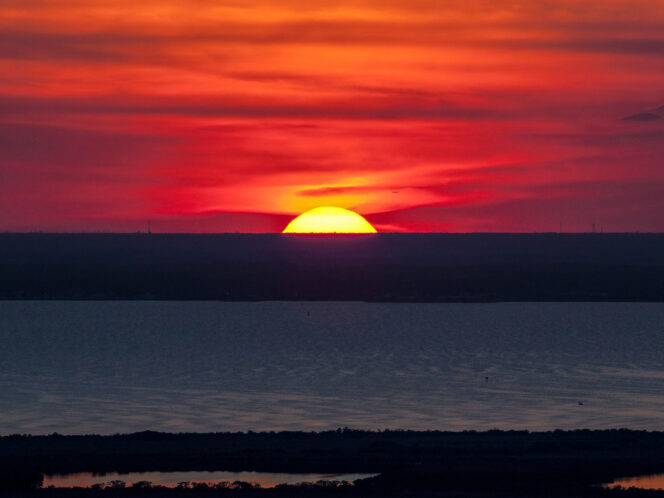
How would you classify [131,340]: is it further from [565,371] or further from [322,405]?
[322,405]

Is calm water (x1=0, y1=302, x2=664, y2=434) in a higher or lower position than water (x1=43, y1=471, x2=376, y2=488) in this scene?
higher

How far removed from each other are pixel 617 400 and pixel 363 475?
23.8m

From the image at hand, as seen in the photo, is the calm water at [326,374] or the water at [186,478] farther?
the calm water at [326,374]

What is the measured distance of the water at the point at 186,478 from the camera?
3438 cm

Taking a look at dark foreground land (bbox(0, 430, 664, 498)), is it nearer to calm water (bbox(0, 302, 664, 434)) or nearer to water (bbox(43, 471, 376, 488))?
water (bbox(43, 471, 376, 488))

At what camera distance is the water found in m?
34.4

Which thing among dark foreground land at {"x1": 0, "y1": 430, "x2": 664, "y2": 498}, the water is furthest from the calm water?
the water

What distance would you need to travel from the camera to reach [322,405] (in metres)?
54.7

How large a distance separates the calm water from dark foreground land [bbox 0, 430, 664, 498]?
5926 millimetres

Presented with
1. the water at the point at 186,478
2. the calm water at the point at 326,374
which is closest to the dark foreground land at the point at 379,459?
the water at the point at 186,478

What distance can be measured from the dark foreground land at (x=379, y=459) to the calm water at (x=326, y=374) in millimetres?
5926

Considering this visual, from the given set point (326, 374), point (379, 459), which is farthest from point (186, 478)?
point (326, 374)

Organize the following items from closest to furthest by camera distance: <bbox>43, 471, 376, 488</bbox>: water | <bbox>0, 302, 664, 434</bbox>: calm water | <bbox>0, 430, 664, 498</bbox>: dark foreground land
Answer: <bbox>0, 430, 664, 498</bbox>: dark foreground land, <bbox>43, 471, 376, 488</bbox>: water, <bbox>0, 302, 664, 434</bbox>: calm water

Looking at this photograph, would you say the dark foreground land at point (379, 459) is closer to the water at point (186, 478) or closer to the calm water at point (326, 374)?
the water at point (186, 478)
